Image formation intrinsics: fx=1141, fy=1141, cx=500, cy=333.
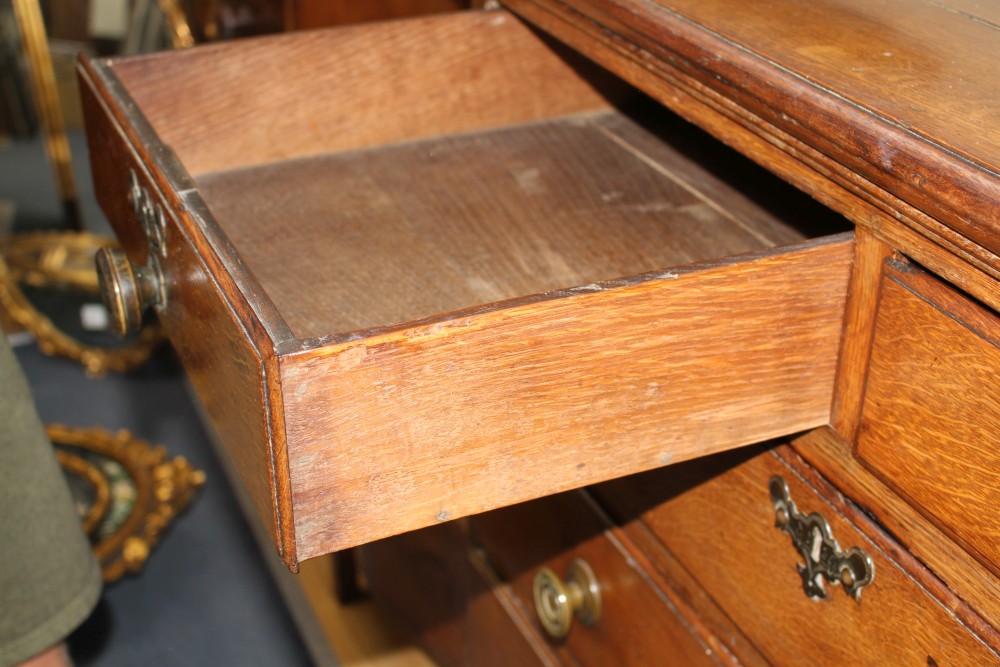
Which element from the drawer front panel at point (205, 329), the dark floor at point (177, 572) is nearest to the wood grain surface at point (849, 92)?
the drawer front panel at point (205, 329)

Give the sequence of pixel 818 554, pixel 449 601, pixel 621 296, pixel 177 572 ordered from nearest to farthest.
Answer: pixel 621 296 < pixel 818 554 < pixel 449 601 < pixel 177 572

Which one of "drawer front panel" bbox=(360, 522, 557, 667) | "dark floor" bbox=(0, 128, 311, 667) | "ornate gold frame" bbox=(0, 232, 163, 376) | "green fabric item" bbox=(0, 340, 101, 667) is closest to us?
"green fabric item" bbox=(0, 340, 101, 667)

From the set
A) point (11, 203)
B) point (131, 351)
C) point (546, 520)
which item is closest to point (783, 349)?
point (546, 520)

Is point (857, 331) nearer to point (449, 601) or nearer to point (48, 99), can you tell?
point (449, 601)

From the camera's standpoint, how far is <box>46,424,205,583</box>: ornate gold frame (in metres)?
1.34

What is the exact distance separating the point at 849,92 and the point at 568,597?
0.45m

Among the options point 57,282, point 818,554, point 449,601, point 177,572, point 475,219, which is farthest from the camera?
point 57,282

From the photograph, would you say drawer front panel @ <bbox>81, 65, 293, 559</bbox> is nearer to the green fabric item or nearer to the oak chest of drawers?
the oak chest of drawers

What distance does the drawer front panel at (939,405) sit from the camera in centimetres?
46

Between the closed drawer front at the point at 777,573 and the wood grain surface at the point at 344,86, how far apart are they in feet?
0.98

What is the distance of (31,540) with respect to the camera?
764 mm

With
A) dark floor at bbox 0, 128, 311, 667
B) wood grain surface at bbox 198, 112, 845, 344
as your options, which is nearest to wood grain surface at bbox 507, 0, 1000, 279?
wood grain surface at bbox 198, 112, 845, 344

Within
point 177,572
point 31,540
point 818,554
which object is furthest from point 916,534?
point 177,572

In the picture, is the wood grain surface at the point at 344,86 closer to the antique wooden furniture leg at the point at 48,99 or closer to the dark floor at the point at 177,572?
the dark floor at the point at 177,572
